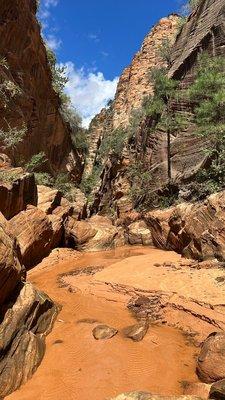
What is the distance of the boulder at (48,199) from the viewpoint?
1839cm

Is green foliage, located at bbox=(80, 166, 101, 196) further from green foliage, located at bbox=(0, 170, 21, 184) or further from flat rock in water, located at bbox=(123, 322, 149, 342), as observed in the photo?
flat rock in water, located at bbox=(123, 322, 149, 342)

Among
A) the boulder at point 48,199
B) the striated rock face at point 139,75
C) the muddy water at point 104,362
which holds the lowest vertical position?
the muddy water at point 104,362

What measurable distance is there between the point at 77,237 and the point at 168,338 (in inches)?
471

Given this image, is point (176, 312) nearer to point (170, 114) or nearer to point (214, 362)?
point (214, 362)

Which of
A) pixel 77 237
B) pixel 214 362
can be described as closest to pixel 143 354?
pixel 214 362

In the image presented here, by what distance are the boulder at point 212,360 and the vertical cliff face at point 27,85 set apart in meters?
13.9

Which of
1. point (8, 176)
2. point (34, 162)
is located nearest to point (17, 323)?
point (8, 176)

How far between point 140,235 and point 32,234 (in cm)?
682

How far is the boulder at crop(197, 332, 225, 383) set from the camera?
567 cm

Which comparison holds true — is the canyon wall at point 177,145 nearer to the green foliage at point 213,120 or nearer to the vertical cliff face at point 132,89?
the vertical cliff face at point 132,89

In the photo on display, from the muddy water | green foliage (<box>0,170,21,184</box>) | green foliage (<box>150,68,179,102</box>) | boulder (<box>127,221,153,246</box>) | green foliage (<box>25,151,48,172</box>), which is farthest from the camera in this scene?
green foliage (<box>150,68,179,102</box>)

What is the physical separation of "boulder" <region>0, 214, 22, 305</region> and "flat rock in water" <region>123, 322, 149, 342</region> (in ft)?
8.37

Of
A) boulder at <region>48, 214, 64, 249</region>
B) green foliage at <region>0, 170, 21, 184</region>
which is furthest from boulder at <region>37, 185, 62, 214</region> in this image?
green foliage at <region>0, 170, 21, 184</region>

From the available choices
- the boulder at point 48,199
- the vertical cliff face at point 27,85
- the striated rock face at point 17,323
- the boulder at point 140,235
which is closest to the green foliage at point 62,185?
the vertical cliff face at point 27,85
